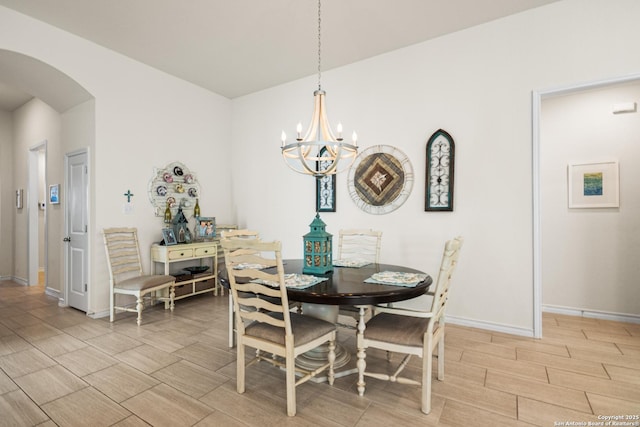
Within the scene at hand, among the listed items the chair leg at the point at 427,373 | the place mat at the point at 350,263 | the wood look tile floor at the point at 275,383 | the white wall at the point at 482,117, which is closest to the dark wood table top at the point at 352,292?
the chair leg at the point at 427,373

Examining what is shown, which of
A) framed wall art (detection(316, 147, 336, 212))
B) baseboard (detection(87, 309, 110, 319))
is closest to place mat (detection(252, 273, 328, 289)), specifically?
framed wall art (detection(316, 147, 336, 212))

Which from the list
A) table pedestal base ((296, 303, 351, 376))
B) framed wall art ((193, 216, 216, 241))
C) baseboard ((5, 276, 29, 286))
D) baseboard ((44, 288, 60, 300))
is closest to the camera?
table pedestal base ((296, 303, 351, 376))

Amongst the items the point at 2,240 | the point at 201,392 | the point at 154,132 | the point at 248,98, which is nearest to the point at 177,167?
the point at 154,132

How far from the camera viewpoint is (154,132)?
4.18 meters

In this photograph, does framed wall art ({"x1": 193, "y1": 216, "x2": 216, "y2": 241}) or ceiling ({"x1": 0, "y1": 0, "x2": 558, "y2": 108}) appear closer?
ceiling ({"x1": 0, "y1": 0, "x2": 558, "y2": 108})

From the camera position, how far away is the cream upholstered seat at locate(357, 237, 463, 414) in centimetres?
182

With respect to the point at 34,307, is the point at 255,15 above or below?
above

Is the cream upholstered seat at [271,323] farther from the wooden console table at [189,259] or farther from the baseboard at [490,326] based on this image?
the wooden console table at [189,259]

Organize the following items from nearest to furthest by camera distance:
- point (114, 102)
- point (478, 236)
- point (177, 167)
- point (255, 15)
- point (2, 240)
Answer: point (255, 15) → point (478, 236) → point (114, 102) → point (177, 167) → point (2, 240)

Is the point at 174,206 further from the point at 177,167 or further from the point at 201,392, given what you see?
the point at 201,392

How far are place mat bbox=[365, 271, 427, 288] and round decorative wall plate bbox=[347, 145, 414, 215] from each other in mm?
1480

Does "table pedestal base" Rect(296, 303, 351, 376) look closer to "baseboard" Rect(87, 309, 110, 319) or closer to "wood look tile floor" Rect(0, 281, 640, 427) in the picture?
"wood look tile floor" Rect(0, 281, 640, 427)

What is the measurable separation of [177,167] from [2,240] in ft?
12.8

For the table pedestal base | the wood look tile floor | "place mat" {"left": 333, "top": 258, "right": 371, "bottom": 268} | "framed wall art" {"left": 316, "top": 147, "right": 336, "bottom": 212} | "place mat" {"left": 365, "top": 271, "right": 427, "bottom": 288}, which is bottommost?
the wood look tile floor
